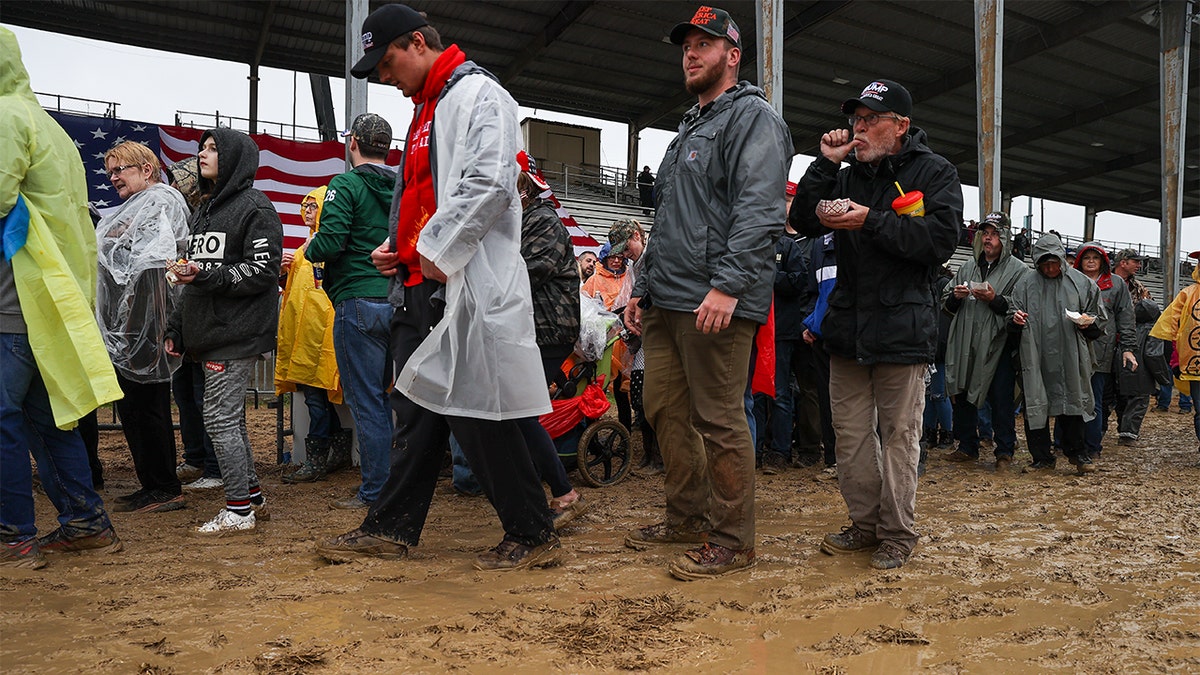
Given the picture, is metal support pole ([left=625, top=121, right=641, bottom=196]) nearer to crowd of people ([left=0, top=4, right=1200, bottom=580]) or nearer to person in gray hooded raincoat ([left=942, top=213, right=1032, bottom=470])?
person in gray hooded raincoat ([left=942, top=213, right=1032, bottom=470])

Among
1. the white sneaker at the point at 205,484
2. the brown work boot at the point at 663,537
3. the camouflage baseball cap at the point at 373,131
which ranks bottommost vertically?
the white sneaker at the point at 205,484

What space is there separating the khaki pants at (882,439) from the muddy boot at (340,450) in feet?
11.1

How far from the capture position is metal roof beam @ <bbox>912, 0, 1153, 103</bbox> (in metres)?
18.0

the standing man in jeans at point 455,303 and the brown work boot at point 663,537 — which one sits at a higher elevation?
the standing man in jeans at point 455,303

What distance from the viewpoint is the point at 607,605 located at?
2.64 m

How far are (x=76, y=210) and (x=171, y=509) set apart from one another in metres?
1.73

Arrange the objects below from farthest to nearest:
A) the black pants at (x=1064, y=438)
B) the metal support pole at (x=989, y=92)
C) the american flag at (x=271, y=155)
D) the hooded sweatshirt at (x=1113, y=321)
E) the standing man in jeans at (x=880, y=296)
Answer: the metal support pole at (x=989, y=92) → the american flag at (x=271, y=155) → the hooded sweatshirt at (x=1113, y=321) → the black pants at (x=1064, y=438) → the standing man in jeans at (x=880, y=296)

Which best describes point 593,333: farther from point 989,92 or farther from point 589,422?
point 989,92

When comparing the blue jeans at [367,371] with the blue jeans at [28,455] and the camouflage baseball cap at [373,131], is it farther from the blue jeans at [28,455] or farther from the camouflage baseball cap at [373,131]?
the blue jeans at [28,455]

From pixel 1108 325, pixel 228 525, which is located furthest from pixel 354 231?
pixel 1108 325

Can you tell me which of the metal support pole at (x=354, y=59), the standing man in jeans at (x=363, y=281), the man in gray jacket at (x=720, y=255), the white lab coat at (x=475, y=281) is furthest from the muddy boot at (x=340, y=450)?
the metal support pole at (x=354, y=59)

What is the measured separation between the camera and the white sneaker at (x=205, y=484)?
16.0ft

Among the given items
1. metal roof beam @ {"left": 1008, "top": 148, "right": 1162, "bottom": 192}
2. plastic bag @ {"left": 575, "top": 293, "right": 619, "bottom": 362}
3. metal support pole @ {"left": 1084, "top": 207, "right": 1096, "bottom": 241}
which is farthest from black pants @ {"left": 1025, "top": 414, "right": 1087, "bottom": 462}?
metal support pole @ {"left": 1084, "top": 207, "right": 1096, "bottom": 241}

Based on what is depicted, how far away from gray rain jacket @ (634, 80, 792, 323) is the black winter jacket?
0.39 metres
